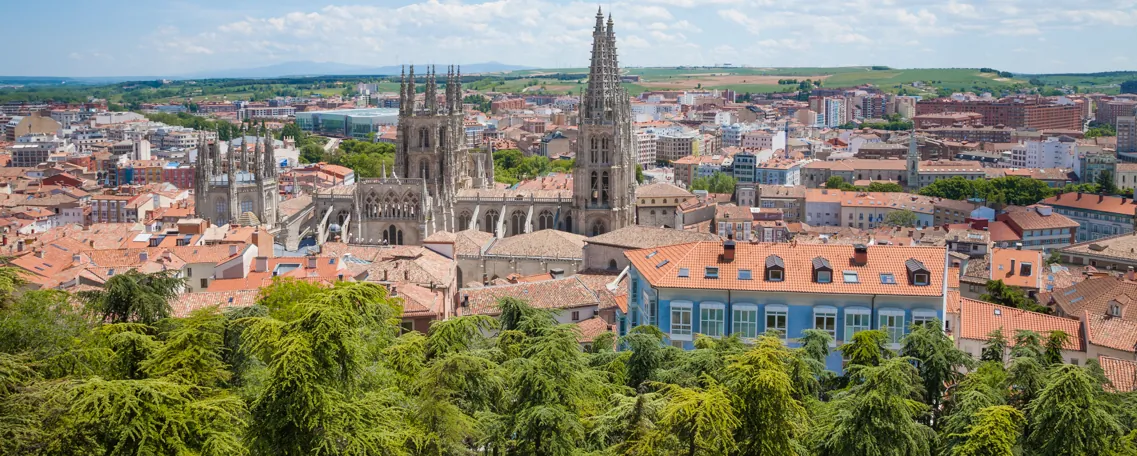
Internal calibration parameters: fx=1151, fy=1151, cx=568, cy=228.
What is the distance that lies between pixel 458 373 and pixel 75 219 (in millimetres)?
98060

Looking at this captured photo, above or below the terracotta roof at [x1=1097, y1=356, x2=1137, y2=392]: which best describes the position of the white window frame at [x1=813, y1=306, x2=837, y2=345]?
above

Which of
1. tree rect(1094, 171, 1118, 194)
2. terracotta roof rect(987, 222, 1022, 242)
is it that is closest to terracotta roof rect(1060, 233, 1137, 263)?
terracotta roof rect(987, 222, 1022, 242)

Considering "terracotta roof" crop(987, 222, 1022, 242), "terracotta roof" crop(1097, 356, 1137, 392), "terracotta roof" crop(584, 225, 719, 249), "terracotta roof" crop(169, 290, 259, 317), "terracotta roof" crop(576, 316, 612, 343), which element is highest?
"terracotta roof" crop(584, 225, 719, 249)

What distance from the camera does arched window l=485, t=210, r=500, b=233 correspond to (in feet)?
274

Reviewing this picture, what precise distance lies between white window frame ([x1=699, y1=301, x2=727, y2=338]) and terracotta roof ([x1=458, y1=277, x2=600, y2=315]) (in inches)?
428

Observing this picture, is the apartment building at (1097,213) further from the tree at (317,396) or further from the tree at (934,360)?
the tree at (317,396)

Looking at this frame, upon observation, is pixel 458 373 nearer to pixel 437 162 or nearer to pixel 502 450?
pixel 502 450

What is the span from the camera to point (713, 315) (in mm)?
36656

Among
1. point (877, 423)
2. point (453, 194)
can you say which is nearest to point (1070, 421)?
point (877, 423)

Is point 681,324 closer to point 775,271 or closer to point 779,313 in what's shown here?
point 779,313

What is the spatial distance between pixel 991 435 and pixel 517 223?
6031 cm

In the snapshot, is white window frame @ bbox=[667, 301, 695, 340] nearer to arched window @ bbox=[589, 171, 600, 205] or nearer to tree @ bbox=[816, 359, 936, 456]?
tree @ bbox=[816, 359, 936, 456]

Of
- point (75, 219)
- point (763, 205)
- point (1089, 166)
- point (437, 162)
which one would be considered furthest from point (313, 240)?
point (1089, 166)

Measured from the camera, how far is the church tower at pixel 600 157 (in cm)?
8025
